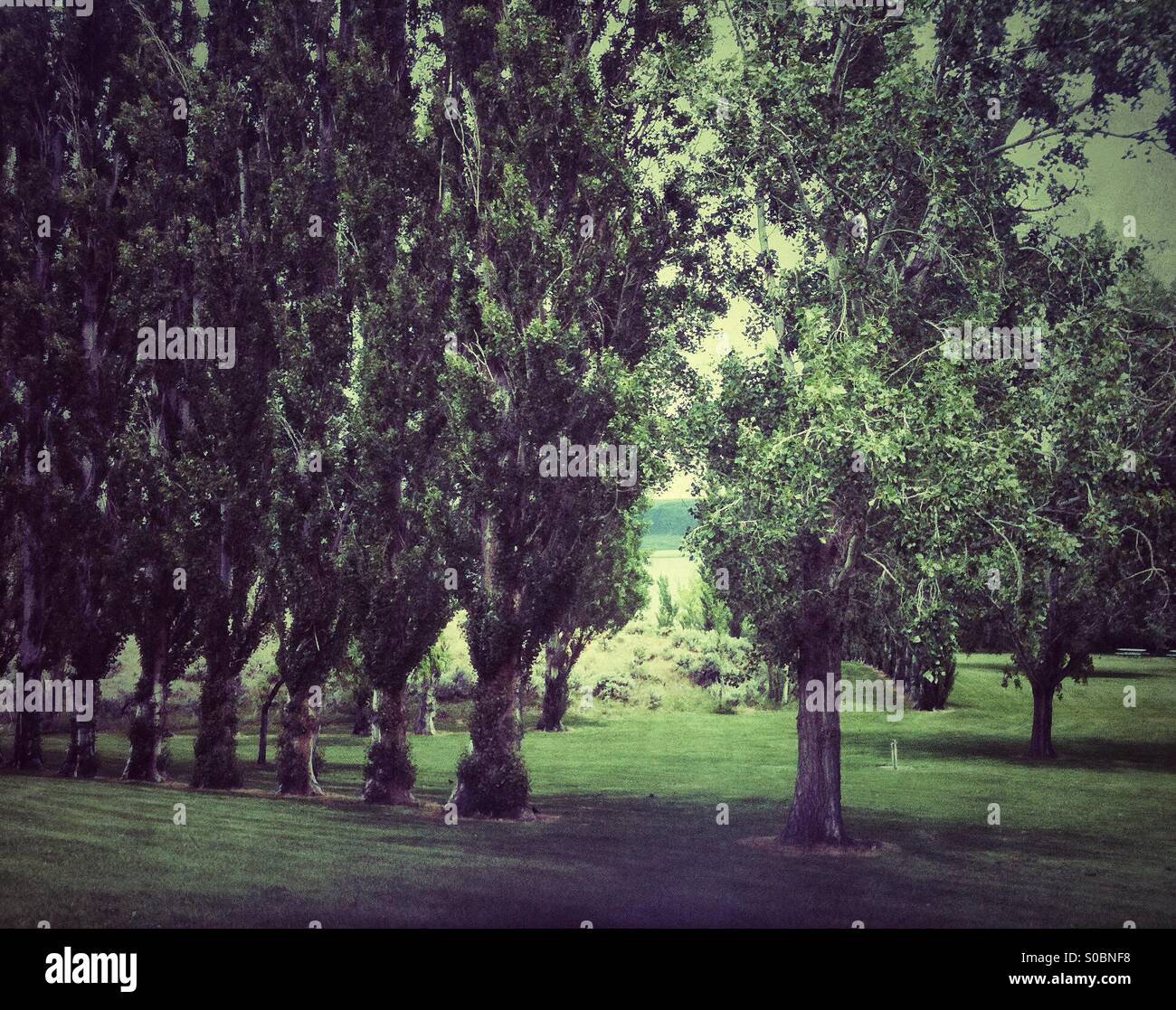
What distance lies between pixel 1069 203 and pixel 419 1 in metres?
18.6

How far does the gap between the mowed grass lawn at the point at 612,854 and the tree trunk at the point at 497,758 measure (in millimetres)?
670

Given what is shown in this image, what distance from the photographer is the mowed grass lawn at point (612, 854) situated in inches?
753

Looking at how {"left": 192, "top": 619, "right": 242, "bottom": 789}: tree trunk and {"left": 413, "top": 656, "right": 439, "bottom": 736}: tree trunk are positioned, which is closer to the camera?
{"left": 192, "top": 619, "right": 242, "bottom": 789}: tree trunk

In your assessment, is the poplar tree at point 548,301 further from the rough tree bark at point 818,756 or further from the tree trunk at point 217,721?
the tree trunk at point 217,721

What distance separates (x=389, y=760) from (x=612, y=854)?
7.98m

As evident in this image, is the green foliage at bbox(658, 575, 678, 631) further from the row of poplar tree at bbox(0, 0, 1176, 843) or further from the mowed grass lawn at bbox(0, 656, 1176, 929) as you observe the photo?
the row of poplar tree at bbox(0, 0, 1176, 843)

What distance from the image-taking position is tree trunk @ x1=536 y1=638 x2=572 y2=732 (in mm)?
53844

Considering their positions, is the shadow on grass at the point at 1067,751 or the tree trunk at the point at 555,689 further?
the tree trunk at the point at 555,689

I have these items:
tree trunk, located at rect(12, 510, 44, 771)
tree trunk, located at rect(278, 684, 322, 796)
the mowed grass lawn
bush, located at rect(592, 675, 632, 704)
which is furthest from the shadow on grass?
tree trunk, located at rect(12, 510, 44, 771)

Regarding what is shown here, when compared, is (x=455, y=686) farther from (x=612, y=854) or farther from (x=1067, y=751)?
(x=612, y=854)

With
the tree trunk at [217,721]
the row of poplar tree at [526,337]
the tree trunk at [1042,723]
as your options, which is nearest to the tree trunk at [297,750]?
the row of poplar tree at [526,337]

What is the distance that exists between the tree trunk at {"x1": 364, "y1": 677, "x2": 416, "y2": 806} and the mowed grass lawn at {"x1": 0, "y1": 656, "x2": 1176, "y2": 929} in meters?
0.71

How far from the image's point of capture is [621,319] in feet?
92.2
